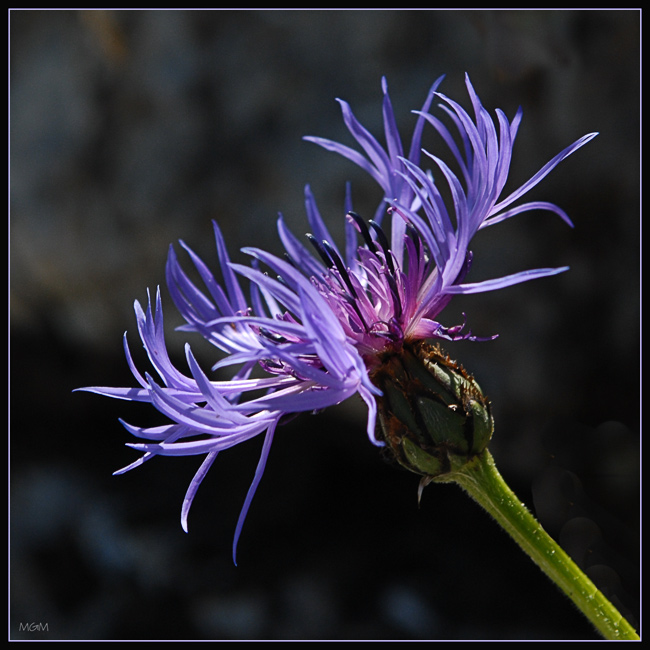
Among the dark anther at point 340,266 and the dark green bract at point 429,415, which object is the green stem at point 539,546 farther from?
the dark anther at point 340,266

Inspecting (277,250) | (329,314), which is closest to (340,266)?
(329,314)

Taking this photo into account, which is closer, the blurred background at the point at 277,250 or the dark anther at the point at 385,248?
the dark anther at the point at 385,248

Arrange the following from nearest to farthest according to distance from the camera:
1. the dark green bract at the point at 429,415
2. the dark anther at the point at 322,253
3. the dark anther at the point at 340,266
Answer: the dark green bract at the point at 429,415
the dark anther at the point at 340,266
the dark anther at the point at 322,253

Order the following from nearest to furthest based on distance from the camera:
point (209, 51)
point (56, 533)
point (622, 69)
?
point (622, 69)
point (209, 51)
point (56, 533)

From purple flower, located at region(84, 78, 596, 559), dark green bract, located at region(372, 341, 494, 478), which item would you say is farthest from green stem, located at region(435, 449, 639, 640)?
purple flower, located at region(84, 78, 596, 559)

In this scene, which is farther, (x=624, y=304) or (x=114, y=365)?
(x=114, y=365)

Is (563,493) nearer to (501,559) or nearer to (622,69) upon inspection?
(501,559)

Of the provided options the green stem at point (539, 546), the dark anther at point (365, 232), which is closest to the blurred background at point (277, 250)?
the dark anther at point (365, 232)

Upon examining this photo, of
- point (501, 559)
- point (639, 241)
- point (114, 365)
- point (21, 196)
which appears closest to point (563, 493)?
point (501, 559)
